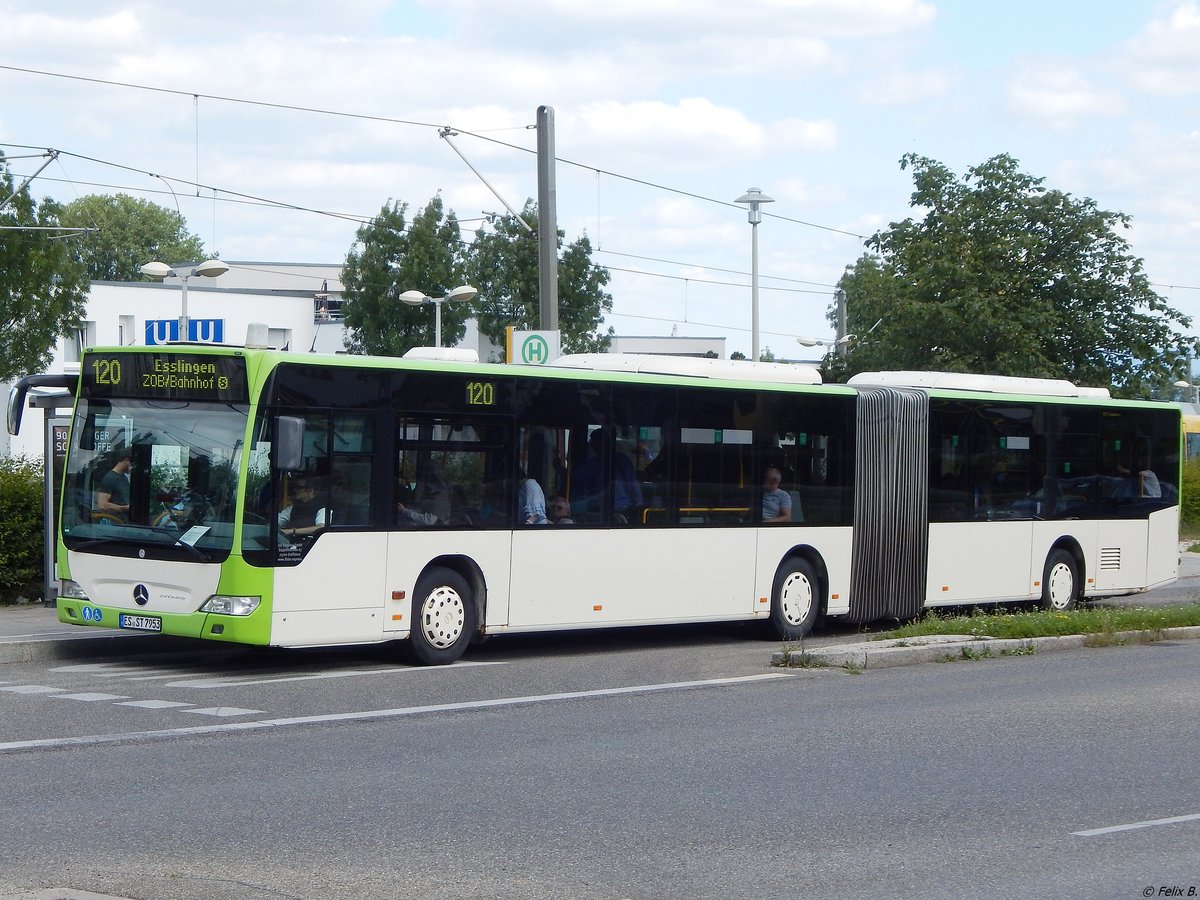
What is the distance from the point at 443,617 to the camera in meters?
14.5

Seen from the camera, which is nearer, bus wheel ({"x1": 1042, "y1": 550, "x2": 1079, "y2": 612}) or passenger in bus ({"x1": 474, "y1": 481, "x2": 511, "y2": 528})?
passenger in bus ({"x1": 474, "y1": 481, "x2": 511, "y2": 528})

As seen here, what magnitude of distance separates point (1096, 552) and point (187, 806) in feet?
52.5

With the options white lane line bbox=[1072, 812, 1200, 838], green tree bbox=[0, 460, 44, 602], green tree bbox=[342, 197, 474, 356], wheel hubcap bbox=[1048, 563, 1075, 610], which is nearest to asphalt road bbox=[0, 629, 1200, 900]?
white lane line bbox=[1072, 812, 1200, 838]

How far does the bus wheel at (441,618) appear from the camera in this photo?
1434cm

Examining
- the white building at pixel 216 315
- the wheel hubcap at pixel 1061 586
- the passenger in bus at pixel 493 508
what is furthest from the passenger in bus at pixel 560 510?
the white building at pixel 216 315

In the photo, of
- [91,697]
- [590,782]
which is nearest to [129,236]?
[91,697]

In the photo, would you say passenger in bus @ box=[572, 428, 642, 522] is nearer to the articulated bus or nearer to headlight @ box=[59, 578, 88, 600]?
the articulated bus

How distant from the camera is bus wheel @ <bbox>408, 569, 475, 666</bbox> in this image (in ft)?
47.0

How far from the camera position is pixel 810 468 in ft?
59.2

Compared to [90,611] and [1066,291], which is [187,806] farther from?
[1066,291]

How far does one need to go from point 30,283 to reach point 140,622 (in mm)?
23617

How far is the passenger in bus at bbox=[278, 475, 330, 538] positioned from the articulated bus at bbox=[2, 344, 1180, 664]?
0.06 feet

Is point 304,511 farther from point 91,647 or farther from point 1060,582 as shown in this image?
point 1060,582

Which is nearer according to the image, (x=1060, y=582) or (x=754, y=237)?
(x=1060, y=582)
